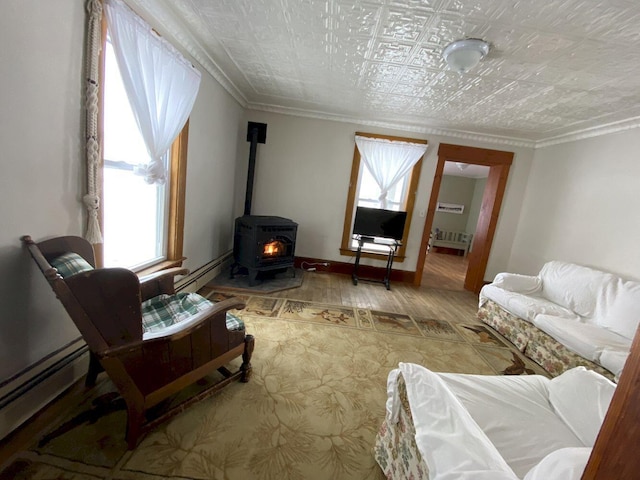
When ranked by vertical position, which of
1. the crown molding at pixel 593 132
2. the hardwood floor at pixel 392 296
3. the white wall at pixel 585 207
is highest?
the crown molding at pixel 593 132

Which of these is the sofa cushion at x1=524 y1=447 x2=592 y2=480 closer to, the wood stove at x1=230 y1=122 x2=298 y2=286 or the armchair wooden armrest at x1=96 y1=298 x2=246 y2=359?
the armchair wooden armrest at x1=96 y1=298 x2=246 y2=359

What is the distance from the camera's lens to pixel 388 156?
13.2ft

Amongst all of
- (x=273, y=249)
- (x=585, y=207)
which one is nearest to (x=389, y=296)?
(x=273, y=249)

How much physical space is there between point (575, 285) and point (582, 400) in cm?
217

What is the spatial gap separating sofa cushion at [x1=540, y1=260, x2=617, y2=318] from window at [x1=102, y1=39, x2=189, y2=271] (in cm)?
399

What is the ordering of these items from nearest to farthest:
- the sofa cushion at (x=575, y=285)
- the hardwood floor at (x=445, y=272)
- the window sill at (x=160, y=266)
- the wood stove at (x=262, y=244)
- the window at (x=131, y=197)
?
the window at (x=131, y=197) < the window sill at (x=160, y=266) < the sofa cushion at (x=575, y=285) < the wood stove at (x=262, y=244) < the hardwood floor at (x=445, y=272)

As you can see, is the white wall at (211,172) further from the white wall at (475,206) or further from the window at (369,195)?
the white wall at (475,206)

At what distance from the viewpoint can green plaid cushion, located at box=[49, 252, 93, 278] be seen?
1.22m

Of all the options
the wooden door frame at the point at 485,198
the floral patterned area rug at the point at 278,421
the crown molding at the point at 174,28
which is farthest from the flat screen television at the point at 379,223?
the crown molding at the point at 174,28

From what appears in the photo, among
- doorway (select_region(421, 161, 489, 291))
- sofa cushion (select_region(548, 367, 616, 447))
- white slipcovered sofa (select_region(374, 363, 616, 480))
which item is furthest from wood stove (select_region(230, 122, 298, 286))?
doorway (select_region(421, 161, 489, 291))

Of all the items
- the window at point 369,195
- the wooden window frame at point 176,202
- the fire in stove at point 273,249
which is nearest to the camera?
the wooden window frame at point 176,202

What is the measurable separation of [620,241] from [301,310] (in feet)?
11.0

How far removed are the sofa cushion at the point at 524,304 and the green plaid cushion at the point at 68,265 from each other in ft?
11.4

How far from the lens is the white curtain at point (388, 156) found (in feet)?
13.1
